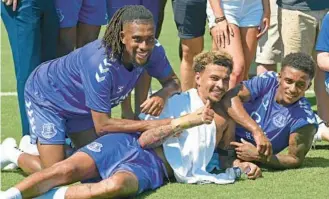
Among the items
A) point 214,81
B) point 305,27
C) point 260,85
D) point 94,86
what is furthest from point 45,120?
point 305,27

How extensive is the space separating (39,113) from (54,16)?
96 centimetres

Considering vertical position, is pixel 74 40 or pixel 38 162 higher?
pixel 74 40

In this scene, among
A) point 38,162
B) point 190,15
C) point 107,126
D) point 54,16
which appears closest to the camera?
point 107,126

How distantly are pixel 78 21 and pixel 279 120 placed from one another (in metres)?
2.05

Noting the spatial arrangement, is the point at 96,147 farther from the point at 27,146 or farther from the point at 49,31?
the point at 49,31

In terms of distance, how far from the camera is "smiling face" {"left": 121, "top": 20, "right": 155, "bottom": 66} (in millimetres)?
6688

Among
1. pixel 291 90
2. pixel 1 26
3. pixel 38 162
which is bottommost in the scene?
pixel 1 26

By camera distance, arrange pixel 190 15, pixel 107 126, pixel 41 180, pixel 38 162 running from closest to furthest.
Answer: pixel 41 180 < pixel 107 126 < pixel 38 162 < pixel 190 15

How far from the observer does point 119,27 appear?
6816 mm

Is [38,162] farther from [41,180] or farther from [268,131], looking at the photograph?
[268,131]

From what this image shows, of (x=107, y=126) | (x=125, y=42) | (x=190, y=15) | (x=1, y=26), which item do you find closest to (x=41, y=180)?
(x=107, y=126)

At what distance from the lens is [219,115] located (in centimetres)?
712

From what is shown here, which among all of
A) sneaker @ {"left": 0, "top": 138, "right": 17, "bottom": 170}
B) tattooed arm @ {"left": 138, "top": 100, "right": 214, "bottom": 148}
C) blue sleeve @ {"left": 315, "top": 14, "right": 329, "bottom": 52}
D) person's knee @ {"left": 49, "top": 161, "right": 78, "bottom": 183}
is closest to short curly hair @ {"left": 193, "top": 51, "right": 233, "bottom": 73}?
tattooed arm @ {"left": 138, "top": 100, "right": 214, "bottom": 148}

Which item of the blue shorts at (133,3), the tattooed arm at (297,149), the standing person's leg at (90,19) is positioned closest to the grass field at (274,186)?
the tattooed arm at (297,149)
